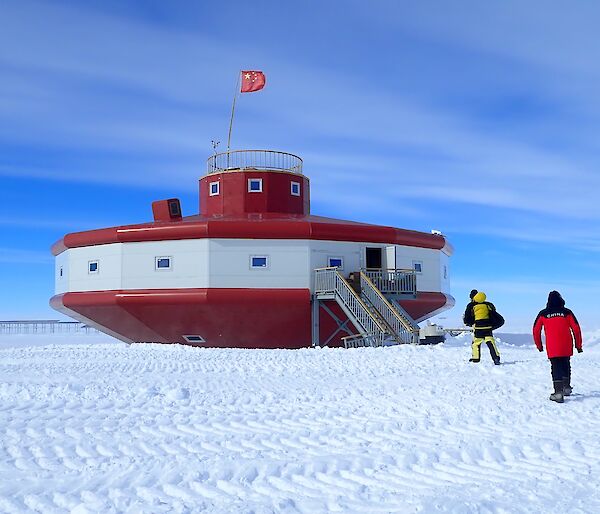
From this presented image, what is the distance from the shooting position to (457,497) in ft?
18.0

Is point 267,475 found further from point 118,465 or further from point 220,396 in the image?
point 220,396

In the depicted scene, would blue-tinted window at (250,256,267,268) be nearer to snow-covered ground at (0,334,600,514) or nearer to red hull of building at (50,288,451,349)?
red hull of building at (50,288,451,349)

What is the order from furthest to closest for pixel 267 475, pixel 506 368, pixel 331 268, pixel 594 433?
pixel 331 268
pixel 506 368
pixel 594 433
pixel 267 475

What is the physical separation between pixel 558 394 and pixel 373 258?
58.5 ft

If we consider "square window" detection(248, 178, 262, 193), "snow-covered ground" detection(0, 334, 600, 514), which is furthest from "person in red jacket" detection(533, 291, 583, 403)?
"square window" detection(248, 178, 262, 193)

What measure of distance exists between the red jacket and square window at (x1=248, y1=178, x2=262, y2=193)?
2144 cm

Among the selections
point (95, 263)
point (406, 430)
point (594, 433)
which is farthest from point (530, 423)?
point (95, 263)

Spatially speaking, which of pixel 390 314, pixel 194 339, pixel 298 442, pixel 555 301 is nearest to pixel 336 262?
pixel 390 314

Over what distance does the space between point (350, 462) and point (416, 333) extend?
15.3 meters

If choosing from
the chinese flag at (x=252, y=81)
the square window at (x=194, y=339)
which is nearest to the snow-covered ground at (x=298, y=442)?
the square window at (x=194, y=339)

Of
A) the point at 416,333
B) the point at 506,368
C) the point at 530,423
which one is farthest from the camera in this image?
the point at 416,333

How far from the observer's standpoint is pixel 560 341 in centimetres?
1060

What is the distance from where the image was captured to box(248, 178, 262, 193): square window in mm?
31188

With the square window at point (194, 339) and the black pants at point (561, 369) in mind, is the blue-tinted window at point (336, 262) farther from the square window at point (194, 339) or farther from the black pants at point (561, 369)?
the black pants at point (561, 369)
